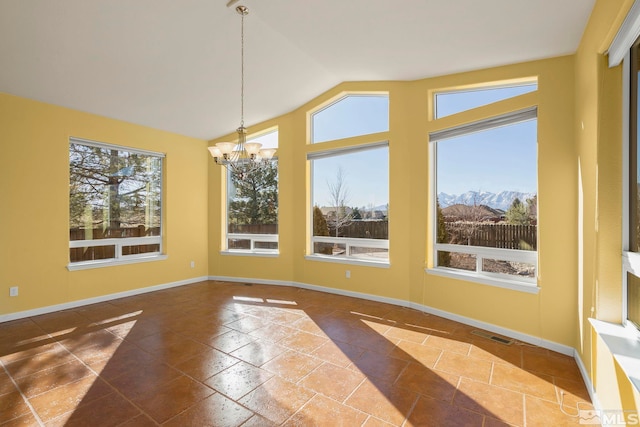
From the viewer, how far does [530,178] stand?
124 inches

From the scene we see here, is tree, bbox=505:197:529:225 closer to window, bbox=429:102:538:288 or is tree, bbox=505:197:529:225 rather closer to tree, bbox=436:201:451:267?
window, bbox=429:102:538:288

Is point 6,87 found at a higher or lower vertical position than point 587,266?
higher

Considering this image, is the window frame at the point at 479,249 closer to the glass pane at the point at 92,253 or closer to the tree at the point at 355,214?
the tree at the point at 355,214

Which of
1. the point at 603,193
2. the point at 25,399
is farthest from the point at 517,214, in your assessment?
the point at 25,399

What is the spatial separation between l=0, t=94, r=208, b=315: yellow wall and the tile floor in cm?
48

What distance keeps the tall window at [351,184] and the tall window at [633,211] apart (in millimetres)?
2696

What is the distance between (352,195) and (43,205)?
4.29 metres

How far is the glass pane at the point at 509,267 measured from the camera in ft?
10.2

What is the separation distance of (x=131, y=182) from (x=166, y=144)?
898 mm

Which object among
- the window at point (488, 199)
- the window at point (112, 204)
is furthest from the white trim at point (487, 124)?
the window at point (112, 204)

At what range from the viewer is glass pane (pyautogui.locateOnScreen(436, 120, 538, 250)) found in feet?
10.4

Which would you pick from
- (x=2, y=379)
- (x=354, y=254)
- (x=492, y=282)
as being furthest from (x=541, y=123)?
(x=2, y=379)

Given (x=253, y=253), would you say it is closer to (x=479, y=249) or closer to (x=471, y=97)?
(x=479, y=249)

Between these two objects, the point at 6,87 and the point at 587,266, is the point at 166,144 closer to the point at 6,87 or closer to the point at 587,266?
the point at 6,87
